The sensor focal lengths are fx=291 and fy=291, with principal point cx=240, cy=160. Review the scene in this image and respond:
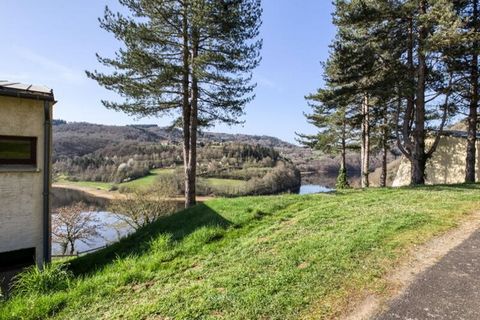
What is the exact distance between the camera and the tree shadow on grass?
734 cm

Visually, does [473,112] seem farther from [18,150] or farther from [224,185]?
[224,185]

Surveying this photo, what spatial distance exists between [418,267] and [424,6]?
12.5 meters

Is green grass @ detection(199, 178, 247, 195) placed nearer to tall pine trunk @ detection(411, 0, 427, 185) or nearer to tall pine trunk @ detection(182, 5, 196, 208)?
tall pine trunk @ detection(411, 0, 427, 185)

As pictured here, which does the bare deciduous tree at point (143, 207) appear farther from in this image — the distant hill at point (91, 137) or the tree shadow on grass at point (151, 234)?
the distant hill at point (91, 137)

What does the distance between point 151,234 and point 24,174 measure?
3.64 meters

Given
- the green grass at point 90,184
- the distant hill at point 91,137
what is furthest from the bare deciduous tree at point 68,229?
the distant hill at point 91,137

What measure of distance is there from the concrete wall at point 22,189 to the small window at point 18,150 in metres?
0.13

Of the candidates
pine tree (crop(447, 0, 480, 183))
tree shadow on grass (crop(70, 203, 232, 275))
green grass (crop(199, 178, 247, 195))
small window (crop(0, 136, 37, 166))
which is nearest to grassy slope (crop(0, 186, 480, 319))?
tree shadow on grass (crop(70, 203, 232, 275))

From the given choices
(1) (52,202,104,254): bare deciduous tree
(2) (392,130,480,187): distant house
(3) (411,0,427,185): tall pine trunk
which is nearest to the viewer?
(3) (411,0,427,185): tall pine trunk

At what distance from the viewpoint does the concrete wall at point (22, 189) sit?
21.4ft

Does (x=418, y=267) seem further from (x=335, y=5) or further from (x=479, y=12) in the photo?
(x=479, y=12)

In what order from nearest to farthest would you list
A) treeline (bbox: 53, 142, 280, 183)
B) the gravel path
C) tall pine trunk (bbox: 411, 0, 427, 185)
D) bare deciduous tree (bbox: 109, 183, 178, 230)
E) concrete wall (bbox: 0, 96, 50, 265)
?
the gravel path → concrete wall (bbox: 0, 96, 50, 265) → tall pine trunk (bbox: 411, 0, 427, 185) → bare deciduous tree (bbox: 109, 183, 178, 230) → treeline (bbox: 53, 142, 280, 183)

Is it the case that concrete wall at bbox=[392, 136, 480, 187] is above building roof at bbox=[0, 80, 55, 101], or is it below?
below

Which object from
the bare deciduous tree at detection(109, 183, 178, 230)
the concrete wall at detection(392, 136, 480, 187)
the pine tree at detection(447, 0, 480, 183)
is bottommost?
the bare deciduous tree at detection(109, 183, 178, 230)
